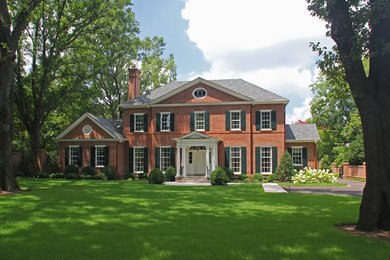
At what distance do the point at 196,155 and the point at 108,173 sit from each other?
7.27m

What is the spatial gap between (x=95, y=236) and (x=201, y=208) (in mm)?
4617

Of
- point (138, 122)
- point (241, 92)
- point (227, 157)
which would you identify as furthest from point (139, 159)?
point (241, 92)

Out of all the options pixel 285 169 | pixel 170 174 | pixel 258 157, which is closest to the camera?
pixel 285 169

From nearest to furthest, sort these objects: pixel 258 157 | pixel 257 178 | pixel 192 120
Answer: pixel 257 178, pixel 258 157, pixel 192 120

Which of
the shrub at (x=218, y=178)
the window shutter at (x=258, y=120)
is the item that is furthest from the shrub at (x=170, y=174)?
the window shutter at (x=258, y=120)

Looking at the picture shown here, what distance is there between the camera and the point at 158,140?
27.4m

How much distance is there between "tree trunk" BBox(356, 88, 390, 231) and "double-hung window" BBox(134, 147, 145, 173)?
22033 mm

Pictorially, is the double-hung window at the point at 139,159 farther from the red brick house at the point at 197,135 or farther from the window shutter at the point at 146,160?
the window shutter at the point at 146,160

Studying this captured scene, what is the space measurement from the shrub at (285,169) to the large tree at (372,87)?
56.7 ft

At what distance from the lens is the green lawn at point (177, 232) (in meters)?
5.48

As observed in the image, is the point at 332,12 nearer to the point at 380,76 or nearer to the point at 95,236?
the point at 380,76

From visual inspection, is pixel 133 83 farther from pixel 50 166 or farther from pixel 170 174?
pixel 50 166

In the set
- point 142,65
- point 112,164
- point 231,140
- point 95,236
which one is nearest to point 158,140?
point 112,164

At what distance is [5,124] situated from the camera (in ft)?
49.9
